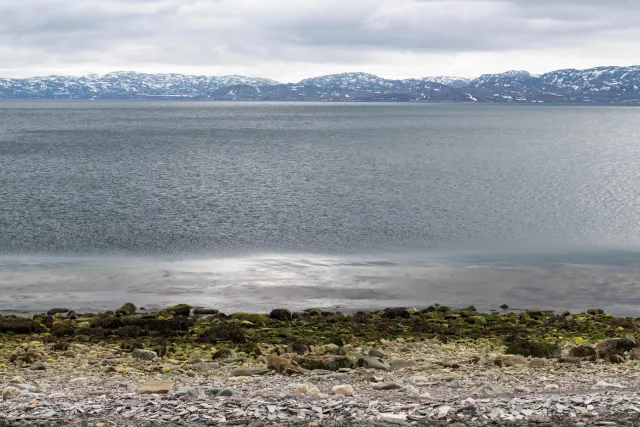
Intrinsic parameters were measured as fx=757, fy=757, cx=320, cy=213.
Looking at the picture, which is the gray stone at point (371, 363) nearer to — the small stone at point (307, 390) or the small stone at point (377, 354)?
Answer: the small stone at point (377, 354)

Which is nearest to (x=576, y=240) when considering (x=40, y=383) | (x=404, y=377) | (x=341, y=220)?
(x=341, y=220)

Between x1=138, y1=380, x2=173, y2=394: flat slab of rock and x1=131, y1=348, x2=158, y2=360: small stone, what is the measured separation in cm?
447

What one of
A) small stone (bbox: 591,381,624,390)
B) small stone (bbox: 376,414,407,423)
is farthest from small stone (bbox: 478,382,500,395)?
small stone (bbox: 376,414,407,423)

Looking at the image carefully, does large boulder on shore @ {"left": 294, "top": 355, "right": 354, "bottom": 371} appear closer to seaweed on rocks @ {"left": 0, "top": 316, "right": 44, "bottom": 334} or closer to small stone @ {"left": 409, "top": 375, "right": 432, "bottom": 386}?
small stone @ {"left": 409, "top": 375, "right": 432, "bottom": 386}

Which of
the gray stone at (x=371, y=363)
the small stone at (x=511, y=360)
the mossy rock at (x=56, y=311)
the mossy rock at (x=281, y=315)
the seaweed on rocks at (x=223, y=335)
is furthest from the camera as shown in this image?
the mossy rock at (x=56, y=311)

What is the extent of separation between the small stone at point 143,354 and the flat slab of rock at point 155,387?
447 centimetres

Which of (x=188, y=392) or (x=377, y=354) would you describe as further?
(x=377, y=354)

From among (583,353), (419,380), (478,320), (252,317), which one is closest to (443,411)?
(419,380)

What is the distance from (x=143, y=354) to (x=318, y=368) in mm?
5316

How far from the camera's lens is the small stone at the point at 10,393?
51.9 ft

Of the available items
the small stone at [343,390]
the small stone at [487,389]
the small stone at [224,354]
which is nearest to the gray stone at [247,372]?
the small stone at [224,354]

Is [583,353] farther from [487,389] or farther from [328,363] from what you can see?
[328,363]

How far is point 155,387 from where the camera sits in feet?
54.0

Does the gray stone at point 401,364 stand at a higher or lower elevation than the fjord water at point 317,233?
higher
